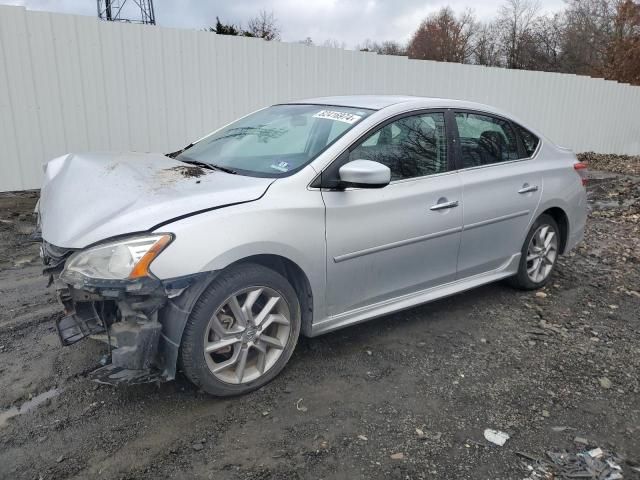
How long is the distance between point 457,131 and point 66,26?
5937 millimetres

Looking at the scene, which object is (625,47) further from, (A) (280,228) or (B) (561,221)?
(A) (280,228)

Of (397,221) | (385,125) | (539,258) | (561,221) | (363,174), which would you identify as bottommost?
(539,258)

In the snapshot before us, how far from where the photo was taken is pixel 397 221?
3525mm

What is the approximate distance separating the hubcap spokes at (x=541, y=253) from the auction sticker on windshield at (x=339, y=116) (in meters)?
2.08

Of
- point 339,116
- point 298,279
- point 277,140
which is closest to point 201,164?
point 277,140

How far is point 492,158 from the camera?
4.32 meters

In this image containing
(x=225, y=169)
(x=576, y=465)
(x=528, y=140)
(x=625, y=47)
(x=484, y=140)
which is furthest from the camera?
(x=625, y=47)

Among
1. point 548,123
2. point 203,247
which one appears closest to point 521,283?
point 203,247

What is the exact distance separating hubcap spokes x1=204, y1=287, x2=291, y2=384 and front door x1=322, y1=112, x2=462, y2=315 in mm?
374

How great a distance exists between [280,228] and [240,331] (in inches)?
24.3

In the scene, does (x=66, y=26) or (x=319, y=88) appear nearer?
(x=66, y=26)

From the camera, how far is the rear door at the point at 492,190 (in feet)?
13.3

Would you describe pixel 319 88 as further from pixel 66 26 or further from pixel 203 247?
pixel 203 247

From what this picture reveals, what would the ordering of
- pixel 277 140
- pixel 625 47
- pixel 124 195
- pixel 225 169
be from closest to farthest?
pixel 124 195
pixel 225 169
pixel 277 140
pixel 625 47
